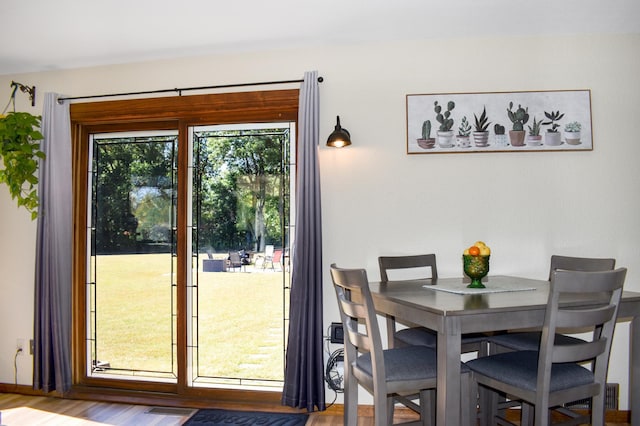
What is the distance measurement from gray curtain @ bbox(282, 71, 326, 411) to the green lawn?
29 centimetres

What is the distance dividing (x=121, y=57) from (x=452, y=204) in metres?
2.62

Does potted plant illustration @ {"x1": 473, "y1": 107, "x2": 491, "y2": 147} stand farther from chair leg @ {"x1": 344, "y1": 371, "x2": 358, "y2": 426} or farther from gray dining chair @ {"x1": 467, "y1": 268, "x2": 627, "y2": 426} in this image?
chair leg @ {"x1": 344, "y1": 371, "x2": 358, "y2": 426}

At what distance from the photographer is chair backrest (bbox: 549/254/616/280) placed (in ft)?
7.85

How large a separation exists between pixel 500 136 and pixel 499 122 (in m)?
0.09

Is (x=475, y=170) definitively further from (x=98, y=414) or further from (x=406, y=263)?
(x=98, y=414)

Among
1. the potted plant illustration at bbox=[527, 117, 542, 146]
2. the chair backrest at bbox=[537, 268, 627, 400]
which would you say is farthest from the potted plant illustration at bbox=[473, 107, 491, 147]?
the chair backrest at bbox=[537, 268, 627, 400]

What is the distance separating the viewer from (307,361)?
278cm

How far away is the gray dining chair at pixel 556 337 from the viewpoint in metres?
2.32

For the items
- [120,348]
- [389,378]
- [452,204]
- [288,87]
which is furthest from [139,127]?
[389,378]

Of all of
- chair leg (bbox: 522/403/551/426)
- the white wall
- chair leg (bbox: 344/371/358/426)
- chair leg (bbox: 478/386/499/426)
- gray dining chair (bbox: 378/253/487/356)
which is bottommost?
chair leg (bbox: 478/386/499/426)

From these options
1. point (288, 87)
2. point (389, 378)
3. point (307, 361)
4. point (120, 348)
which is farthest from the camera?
point (120, 348)

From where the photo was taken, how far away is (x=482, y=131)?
2859 millimetres

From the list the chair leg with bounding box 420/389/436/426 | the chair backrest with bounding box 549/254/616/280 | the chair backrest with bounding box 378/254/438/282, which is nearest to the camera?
the chair leg with bounding box 420/389/436/426

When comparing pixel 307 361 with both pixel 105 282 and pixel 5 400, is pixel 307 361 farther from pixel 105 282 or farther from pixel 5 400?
pixel 5 400
